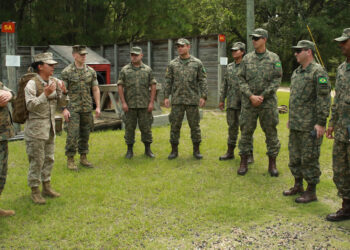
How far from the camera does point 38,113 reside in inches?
183

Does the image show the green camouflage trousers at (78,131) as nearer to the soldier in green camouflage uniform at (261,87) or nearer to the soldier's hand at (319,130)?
the soldier in green camouflage uniform at (261,87)

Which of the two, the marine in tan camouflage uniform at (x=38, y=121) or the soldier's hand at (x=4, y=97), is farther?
the marine in tan camouflage uniform at (x=38, y=121)

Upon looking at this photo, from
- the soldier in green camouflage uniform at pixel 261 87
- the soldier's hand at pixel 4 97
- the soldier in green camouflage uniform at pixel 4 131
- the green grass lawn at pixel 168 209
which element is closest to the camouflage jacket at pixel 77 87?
the green grass lawn at pixel 168 209

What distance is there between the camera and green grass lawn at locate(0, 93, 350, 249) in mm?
3820

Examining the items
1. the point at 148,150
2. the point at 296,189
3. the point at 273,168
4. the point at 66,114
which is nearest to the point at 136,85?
the point at 148,150

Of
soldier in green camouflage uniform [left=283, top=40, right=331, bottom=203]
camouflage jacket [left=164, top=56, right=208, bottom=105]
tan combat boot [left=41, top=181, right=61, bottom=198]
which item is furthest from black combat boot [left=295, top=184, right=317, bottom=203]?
tan combat boot [left=41, top=181, right=61, bottom=198]

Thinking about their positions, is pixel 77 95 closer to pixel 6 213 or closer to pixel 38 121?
pixel 38 121

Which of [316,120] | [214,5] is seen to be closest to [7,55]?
[316,120]

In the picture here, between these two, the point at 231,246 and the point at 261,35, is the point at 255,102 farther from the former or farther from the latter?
the point at 231,246

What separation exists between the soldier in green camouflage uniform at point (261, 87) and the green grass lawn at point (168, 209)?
784 mm

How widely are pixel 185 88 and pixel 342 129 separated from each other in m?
3.25

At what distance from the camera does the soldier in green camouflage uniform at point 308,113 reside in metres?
4.54

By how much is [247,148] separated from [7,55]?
17.8ft

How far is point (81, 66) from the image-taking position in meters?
6.27
